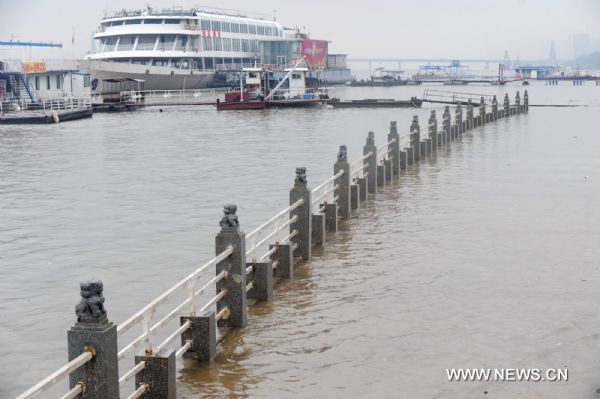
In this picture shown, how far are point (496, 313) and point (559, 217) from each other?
26.5 ft

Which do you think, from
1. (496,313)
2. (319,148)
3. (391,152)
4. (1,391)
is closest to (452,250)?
(496,313)

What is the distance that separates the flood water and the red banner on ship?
112 meters

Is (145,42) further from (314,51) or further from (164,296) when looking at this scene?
(164,296)

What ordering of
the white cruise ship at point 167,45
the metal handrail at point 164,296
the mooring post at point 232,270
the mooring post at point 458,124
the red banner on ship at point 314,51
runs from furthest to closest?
1. the red banner on ship at point 314,51
2. the white cruise ship at point 167,45
3. the mooring post at point 458,124
4. the mooring post at point 232,270
5. the metal handrail at point 164,296

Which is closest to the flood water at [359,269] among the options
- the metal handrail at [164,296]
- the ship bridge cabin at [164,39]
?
the metal handrail at [164,296]

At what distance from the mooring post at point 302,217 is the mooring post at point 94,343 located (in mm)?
7232

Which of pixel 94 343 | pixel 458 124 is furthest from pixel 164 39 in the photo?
pixel 94 343

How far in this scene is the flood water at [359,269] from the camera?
9352mm

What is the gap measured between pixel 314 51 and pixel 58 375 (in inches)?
5785

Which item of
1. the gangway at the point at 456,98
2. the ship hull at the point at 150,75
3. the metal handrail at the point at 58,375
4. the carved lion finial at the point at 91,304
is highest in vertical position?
the ship hull at the point at 150,75

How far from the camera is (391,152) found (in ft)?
84.0

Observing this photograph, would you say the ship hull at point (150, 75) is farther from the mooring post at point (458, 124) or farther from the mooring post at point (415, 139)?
the mooring post at point (415, 139)

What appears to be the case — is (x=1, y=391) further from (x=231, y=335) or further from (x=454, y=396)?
(x=454, y=396)

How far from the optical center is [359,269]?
14.0 meters
